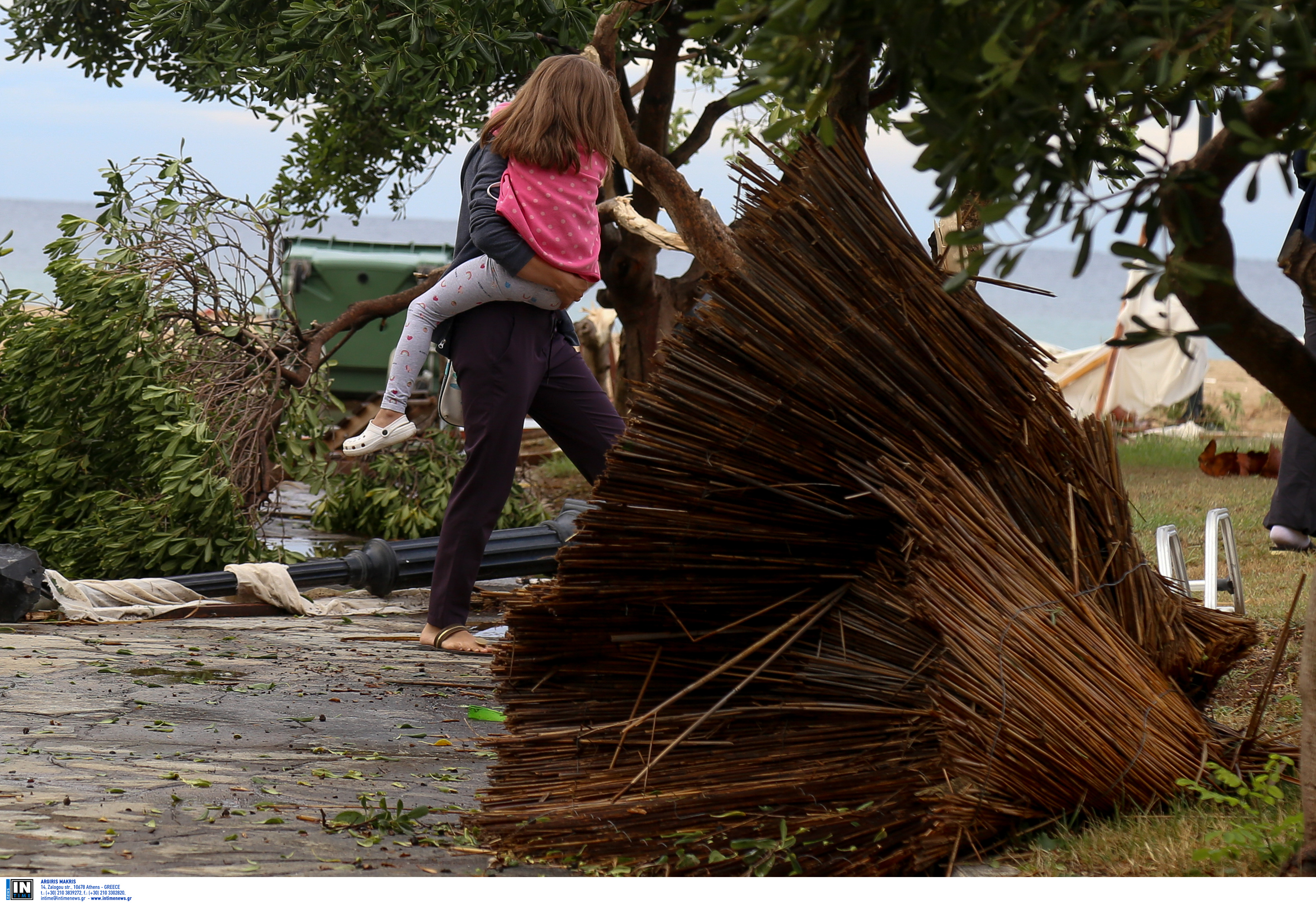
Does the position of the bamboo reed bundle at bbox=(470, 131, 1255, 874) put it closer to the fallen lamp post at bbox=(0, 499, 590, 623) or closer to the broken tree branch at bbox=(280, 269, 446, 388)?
the fallen lamp post at bbox=(0, 499, 590, 623)

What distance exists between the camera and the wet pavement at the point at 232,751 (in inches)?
85.9

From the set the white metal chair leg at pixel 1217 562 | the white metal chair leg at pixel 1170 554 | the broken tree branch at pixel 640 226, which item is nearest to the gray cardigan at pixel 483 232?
the broken tree branch at pixel 640 226

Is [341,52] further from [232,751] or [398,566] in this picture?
[232,751]

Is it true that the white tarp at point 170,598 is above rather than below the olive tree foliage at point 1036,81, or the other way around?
below

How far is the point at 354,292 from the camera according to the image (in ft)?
35.1

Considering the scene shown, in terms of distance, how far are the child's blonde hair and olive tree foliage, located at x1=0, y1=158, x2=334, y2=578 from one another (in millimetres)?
2149

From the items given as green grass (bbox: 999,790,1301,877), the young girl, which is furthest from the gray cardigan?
green grass (bbox: 999,790,1301,877)

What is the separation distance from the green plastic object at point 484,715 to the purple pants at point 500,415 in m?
0.77

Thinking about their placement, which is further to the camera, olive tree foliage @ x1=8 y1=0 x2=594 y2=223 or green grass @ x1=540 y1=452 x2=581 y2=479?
green grass @ x1=540 y1=452 x2=581 y2=479

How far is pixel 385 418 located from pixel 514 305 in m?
0.54

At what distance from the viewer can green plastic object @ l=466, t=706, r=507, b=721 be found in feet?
10.8

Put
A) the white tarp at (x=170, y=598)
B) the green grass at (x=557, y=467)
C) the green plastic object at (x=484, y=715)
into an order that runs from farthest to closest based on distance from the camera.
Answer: the green grass at (x=557, y=467) → the white tarp at (x=170, y=598) → the green plastic object at (x=484, y=715)

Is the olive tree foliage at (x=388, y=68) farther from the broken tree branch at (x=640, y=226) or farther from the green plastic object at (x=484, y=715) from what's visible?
the green plastic object at (x=484, y=715)

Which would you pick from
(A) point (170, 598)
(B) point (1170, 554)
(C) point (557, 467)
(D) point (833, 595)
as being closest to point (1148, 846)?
(D) point (833, 595)
